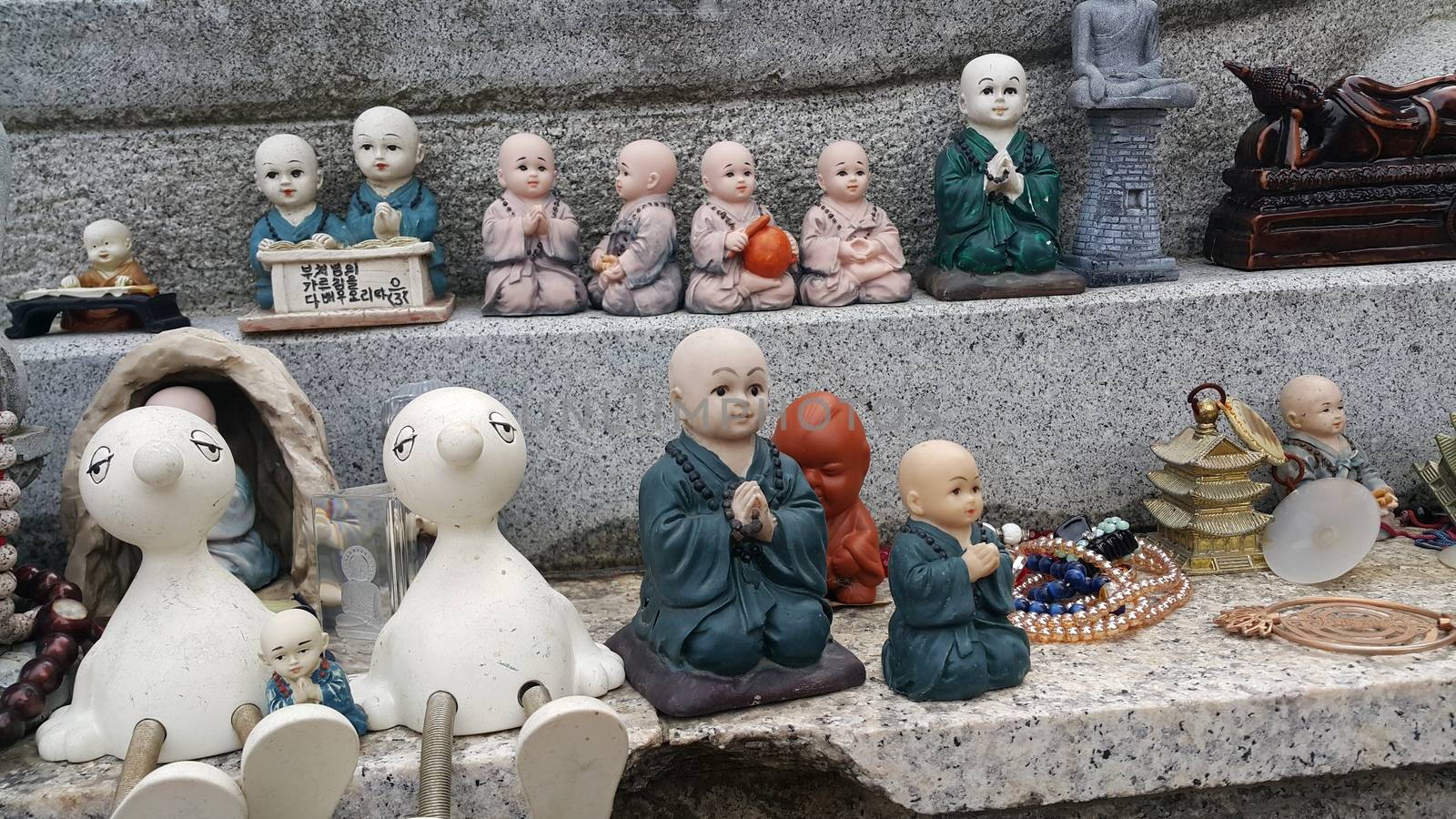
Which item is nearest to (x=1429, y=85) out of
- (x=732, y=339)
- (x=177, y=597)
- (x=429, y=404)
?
(x=732, y=339)

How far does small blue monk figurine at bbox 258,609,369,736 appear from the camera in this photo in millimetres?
2514

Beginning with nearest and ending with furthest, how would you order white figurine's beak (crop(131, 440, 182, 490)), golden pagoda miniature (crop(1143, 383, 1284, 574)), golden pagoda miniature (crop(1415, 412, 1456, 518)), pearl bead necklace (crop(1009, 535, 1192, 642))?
white figurine's beak (crop(131, 440, 182, 490)) → pearl bead necklace (crop(1009, 535, 1192, 642)) → golden pagoda miniature (crop(1143, 383, 1284, 574)) → golden pagoda miniature (crop(1415, 412, 1456, 518))

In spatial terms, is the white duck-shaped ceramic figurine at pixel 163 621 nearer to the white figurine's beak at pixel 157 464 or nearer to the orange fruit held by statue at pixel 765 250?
the white figurine's beak at pixel 157 464

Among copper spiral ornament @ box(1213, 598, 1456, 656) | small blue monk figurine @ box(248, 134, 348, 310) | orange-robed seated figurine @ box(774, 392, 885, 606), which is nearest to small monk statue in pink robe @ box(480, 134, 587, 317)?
small blue monk figurine @ box(248, 134, 348, 310)

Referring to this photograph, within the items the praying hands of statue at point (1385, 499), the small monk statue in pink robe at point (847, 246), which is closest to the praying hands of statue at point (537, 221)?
the small monk statue in pink robe at point (847, 246)

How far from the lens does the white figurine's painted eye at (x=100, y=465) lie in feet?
8.44

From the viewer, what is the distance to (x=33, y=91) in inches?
153

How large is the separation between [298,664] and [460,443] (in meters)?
0.54

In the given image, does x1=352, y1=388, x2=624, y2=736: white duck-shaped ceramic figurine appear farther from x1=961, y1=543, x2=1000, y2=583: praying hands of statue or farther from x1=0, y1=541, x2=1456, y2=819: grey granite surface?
x1=961, y1=543, x2=1000, y2=583: praying hands of statue

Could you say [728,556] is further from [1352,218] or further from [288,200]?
[1352,218]

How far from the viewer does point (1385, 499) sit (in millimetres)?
3615

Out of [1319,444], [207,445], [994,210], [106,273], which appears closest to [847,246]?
[994,210]

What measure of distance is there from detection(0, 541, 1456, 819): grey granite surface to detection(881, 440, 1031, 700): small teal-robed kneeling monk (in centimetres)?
7

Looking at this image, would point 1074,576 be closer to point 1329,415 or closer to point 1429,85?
point 1329,415
